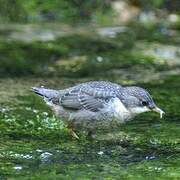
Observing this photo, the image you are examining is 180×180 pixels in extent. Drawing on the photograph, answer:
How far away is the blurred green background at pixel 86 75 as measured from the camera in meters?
6.61

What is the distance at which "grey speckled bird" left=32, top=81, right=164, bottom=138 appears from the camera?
7.41m

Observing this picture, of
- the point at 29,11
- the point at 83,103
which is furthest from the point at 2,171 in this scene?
the point at 29,11

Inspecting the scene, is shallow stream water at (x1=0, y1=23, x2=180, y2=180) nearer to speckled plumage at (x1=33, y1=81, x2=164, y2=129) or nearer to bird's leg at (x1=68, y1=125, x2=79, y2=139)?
bird's leg at (x1=68, y1=125, x2=79, y2=139)

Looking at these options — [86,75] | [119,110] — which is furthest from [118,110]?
[86,75]

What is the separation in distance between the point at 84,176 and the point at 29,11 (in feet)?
29.7

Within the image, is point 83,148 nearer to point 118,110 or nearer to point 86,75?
point 118,110

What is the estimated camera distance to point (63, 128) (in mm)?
8125

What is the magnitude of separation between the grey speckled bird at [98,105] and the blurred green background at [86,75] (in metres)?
0.23

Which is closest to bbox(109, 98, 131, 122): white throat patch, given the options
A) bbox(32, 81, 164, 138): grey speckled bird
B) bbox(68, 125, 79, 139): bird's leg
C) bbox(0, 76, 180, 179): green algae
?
bbox(32, 81, 164, 138): grey speckled bird

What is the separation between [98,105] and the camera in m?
7.49

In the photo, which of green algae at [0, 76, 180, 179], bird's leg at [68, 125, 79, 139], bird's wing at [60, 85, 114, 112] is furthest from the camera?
bird's leg at [68, 125, 79, 139]

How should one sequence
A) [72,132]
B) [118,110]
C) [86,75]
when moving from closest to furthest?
[118,110] → [72,132] → [86,75]

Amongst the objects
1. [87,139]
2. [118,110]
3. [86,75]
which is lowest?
[87,139]

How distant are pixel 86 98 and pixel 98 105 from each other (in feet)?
0.76
